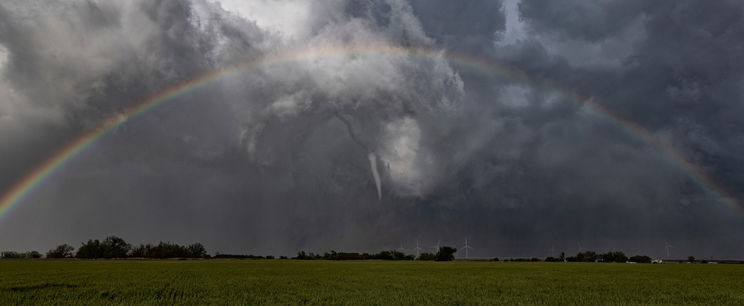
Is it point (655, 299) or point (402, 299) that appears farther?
point (655, 299)

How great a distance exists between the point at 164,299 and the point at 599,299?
2652cm

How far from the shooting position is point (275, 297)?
1178 inches

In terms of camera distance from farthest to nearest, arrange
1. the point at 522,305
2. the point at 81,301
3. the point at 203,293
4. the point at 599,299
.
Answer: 1. the point at 203,293
2. the point at 599,299
3. the point at 81,301
4. the point at 522,305

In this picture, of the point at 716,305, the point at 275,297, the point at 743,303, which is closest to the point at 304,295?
the point at 275,297

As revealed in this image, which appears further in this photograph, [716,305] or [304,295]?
[304,295]

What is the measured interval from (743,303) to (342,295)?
24252 mm

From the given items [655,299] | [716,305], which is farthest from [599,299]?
[716,305]

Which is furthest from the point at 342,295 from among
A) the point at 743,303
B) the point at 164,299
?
the point at 743,303

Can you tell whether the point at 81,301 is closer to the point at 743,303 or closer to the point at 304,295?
the point at 304,295

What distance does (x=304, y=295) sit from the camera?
31094mm

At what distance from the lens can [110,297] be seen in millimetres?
30750

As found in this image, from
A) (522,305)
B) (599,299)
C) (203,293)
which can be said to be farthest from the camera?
(203,293)

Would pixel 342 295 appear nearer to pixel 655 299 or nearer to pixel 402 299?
pixel 402 299

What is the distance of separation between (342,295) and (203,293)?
985cm
